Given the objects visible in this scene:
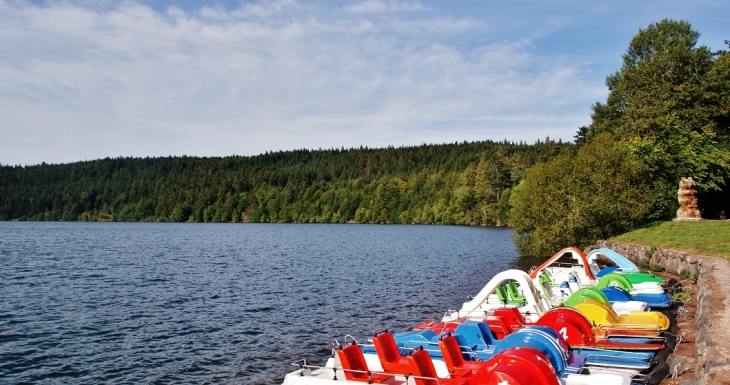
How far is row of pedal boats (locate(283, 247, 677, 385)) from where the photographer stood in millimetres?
11258

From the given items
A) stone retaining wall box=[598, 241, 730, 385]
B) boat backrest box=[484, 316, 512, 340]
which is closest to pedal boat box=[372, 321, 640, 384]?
boat backrest box=[484, 316, 512, 340]

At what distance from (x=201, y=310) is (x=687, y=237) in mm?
27024

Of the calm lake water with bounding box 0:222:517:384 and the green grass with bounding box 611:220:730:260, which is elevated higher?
the green grass with bounding box 611:220:730:260

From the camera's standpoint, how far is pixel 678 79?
168 ft

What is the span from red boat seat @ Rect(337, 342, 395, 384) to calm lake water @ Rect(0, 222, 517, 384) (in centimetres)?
393

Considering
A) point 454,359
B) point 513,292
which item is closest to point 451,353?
point 454,359

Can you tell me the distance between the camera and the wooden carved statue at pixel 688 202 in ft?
136

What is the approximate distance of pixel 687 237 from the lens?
106 feet

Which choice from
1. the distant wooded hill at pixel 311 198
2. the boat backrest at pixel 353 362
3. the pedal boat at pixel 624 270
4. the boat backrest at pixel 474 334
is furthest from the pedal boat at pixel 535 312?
the distant wooded hill at pixel 311 198

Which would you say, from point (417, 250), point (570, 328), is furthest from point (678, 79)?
point (570, 328)

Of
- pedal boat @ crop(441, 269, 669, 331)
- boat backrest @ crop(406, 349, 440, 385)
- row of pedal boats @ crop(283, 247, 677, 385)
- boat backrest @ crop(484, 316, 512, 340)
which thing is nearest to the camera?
row of pedal boats @ crop(283, 247, 677, 385)

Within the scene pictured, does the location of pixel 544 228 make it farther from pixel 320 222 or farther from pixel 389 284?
pixel 320 222

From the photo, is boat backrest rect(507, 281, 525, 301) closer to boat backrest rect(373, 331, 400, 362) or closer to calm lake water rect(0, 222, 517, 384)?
calm lake water rect(0, 222, 517, 384)

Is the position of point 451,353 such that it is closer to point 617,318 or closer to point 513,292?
point 617,318
